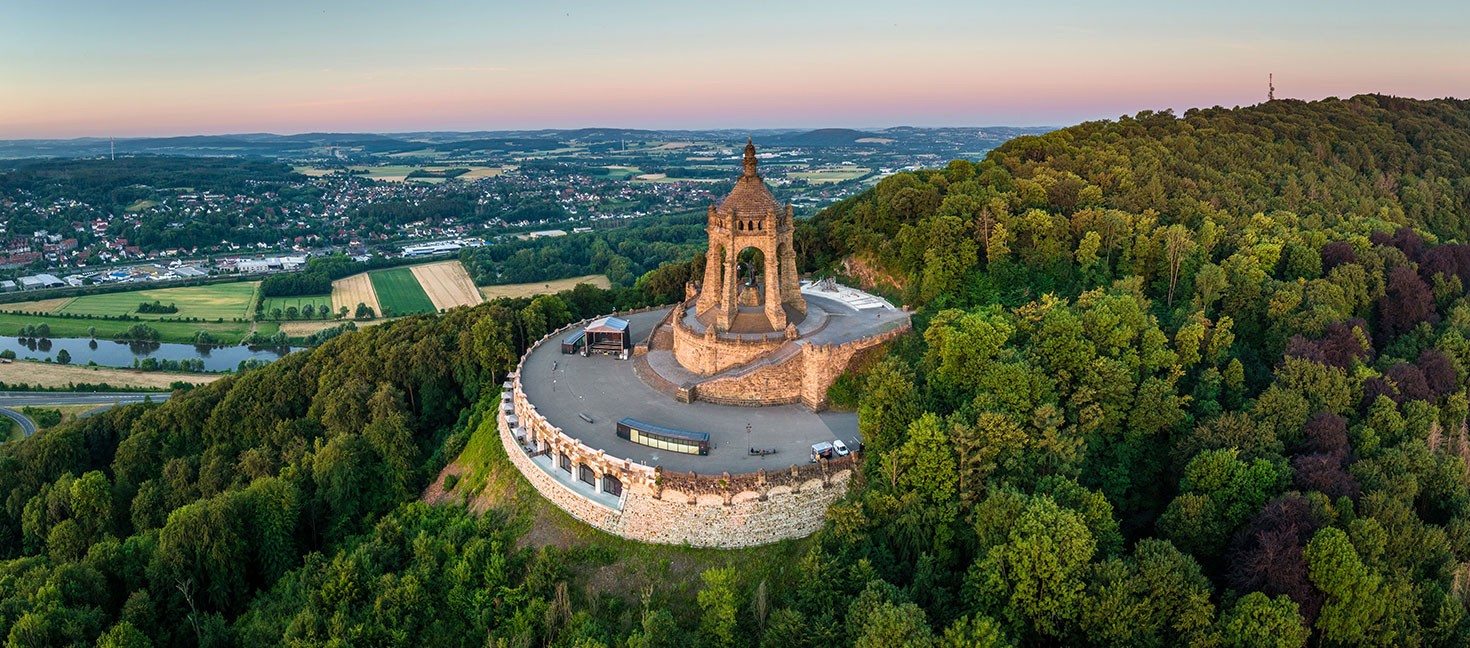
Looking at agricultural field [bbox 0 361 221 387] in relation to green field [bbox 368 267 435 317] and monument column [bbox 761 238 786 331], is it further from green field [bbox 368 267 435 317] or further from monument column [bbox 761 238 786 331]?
monument column [bbox 761 238 786 331]

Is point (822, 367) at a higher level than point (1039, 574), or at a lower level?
A: higher

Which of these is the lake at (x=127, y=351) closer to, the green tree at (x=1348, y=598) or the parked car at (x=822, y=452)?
the parked car at (x=822, y=452)

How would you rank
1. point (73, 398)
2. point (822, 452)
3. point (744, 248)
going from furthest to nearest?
point (73, 398) < point (744, 248) < point (822, 452)

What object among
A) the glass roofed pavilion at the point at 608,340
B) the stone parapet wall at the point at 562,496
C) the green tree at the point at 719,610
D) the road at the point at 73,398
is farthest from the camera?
the road at the point at 73,398

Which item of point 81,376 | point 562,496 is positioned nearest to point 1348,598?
point 562,496

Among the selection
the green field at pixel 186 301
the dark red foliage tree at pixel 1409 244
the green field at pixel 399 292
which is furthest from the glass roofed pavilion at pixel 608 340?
the green field at pixel 186 301

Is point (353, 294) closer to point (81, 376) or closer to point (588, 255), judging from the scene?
point (81, 376)

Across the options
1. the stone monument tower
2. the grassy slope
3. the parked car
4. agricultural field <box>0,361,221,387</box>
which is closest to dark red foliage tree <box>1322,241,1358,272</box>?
the stone monument tower
